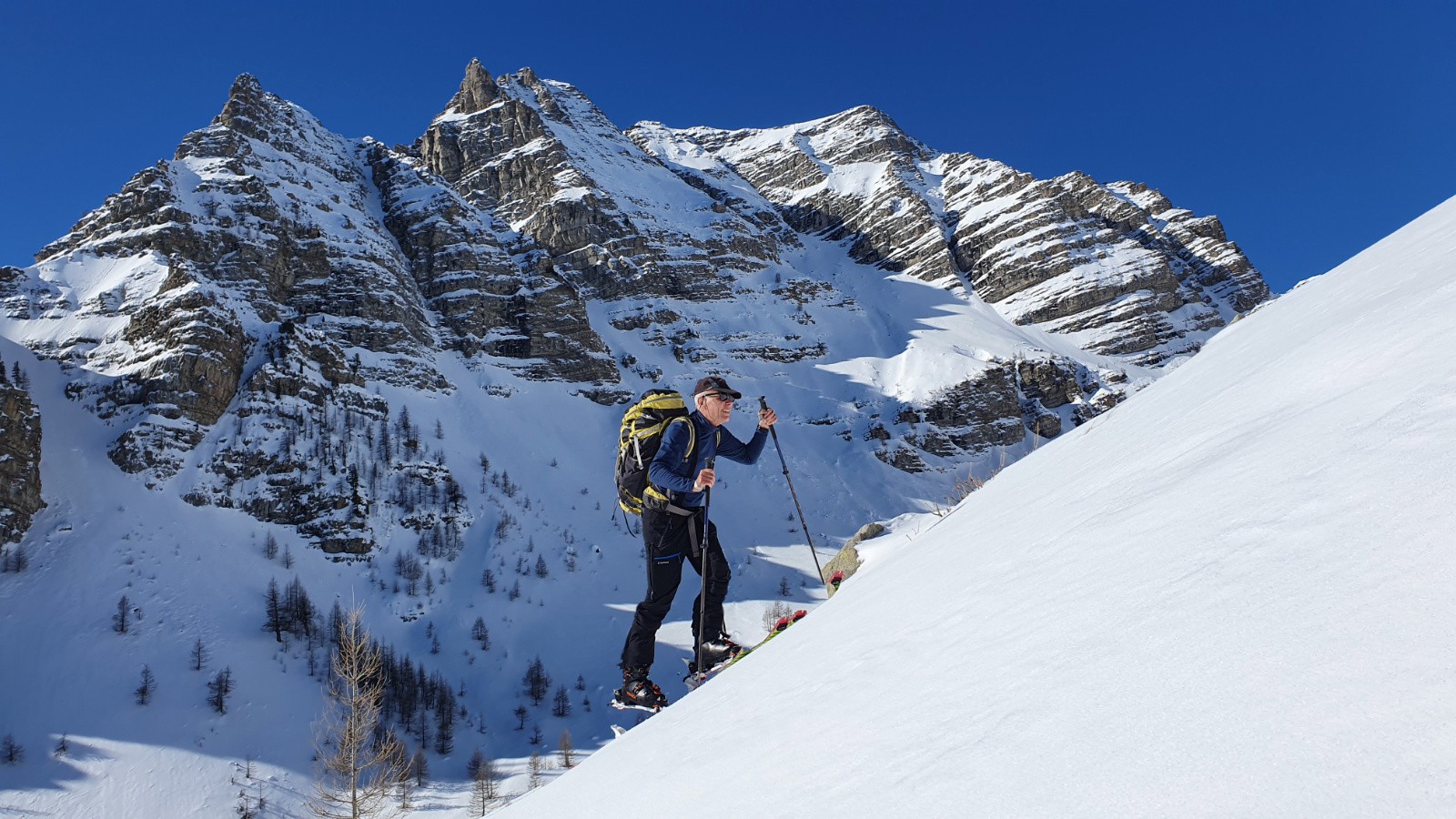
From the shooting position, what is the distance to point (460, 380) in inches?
3073

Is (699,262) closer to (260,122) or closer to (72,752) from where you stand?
(260,122)

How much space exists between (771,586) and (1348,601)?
55821mm

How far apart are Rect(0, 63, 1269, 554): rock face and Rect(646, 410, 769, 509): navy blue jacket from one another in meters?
58.0

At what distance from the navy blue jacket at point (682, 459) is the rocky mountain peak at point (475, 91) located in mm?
149893

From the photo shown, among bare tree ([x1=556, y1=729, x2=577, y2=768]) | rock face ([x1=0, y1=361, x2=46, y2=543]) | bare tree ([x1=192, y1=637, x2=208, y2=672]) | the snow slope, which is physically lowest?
bare tree ([x1=556, y1=729, x2=577, y2=768])

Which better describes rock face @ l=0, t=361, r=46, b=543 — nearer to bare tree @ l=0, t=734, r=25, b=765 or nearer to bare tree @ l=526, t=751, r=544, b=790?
bare tree @ l=0, t=734, r=25, b=765

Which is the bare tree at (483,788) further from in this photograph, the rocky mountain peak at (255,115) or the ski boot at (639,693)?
the rocky mountain peak at (255,115)

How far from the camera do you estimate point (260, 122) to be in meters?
98.5

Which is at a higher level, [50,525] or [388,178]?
[388,178]

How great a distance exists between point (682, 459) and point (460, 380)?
7858 centimetres

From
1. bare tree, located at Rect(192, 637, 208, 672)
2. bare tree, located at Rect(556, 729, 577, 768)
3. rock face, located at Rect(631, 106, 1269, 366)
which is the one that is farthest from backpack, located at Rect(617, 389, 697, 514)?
rock face, located at Rect(631, 106, 1269, 366)

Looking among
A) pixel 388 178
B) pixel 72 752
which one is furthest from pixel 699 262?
pixel 72 752

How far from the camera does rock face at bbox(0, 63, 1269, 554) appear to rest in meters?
60.0

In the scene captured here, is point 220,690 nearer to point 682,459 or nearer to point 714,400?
point 682,459
